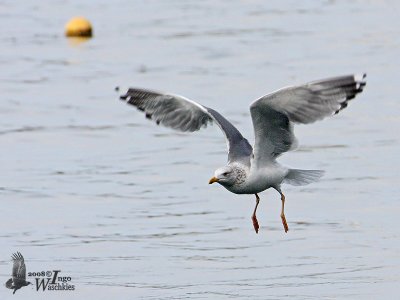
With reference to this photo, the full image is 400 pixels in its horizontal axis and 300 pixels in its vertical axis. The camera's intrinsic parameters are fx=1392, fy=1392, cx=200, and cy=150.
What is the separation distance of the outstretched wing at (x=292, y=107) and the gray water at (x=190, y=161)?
141 centimetres

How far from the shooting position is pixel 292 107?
458 inches

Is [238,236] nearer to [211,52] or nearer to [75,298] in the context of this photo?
[75,298]

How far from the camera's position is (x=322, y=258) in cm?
1365

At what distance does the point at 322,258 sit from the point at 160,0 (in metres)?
18.5

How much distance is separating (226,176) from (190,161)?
592cm

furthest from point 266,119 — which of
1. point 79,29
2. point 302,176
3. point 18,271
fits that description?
point 79,29

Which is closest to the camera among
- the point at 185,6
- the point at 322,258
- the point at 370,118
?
the point at 322,258

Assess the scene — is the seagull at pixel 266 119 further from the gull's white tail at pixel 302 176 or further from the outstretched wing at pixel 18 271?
the outstretched wing at pixel 18 271

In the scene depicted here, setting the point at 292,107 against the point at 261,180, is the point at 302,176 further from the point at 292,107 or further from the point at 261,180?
the point at 292,107

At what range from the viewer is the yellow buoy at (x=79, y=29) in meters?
27.0

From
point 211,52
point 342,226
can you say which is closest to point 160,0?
point 211,52

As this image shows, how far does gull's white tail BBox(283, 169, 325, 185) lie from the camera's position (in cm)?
1219

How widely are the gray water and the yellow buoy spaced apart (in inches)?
10.6

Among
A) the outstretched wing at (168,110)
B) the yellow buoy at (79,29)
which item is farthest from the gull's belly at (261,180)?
the yellow buoy at (79,29)
